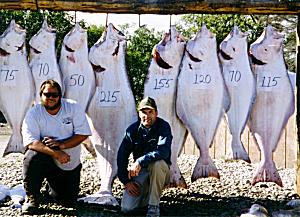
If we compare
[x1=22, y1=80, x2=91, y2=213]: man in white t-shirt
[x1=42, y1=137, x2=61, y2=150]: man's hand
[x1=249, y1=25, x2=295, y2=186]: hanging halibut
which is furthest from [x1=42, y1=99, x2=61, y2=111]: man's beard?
[x1=249, y1=25, x2=295, y2=186]: hanging halibut

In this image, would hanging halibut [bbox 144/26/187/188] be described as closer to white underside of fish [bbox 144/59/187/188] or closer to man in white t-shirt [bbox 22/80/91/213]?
white underside of fish [bbox 144/59/187/188]

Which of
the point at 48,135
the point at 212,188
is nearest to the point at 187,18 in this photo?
the point at 212,188

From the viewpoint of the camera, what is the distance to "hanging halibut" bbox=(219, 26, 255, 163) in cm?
458

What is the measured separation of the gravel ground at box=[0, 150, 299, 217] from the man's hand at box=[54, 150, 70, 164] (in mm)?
423

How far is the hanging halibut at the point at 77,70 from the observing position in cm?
462

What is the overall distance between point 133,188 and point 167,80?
0.90 metres

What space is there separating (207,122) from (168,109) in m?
0.32

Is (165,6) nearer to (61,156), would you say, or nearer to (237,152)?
(237,152)

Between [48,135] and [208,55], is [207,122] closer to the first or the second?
[208,55]

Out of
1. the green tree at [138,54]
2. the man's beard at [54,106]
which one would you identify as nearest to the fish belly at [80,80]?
the man's beard at [54,106]

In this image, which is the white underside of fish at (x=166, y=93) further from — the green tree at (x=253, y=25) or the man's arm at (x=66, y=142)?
the green tree at (x=253, y=25)

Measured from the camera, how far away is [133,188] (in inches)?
168

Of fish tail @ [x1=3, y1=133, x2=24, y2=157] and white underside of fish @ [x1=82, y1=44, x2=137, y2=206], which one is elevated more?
white underside of fish @ [x1=82, y1=44, x2=137, y2=206]

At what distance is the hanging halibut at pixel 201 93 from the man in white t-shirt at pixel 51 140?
0.79m
